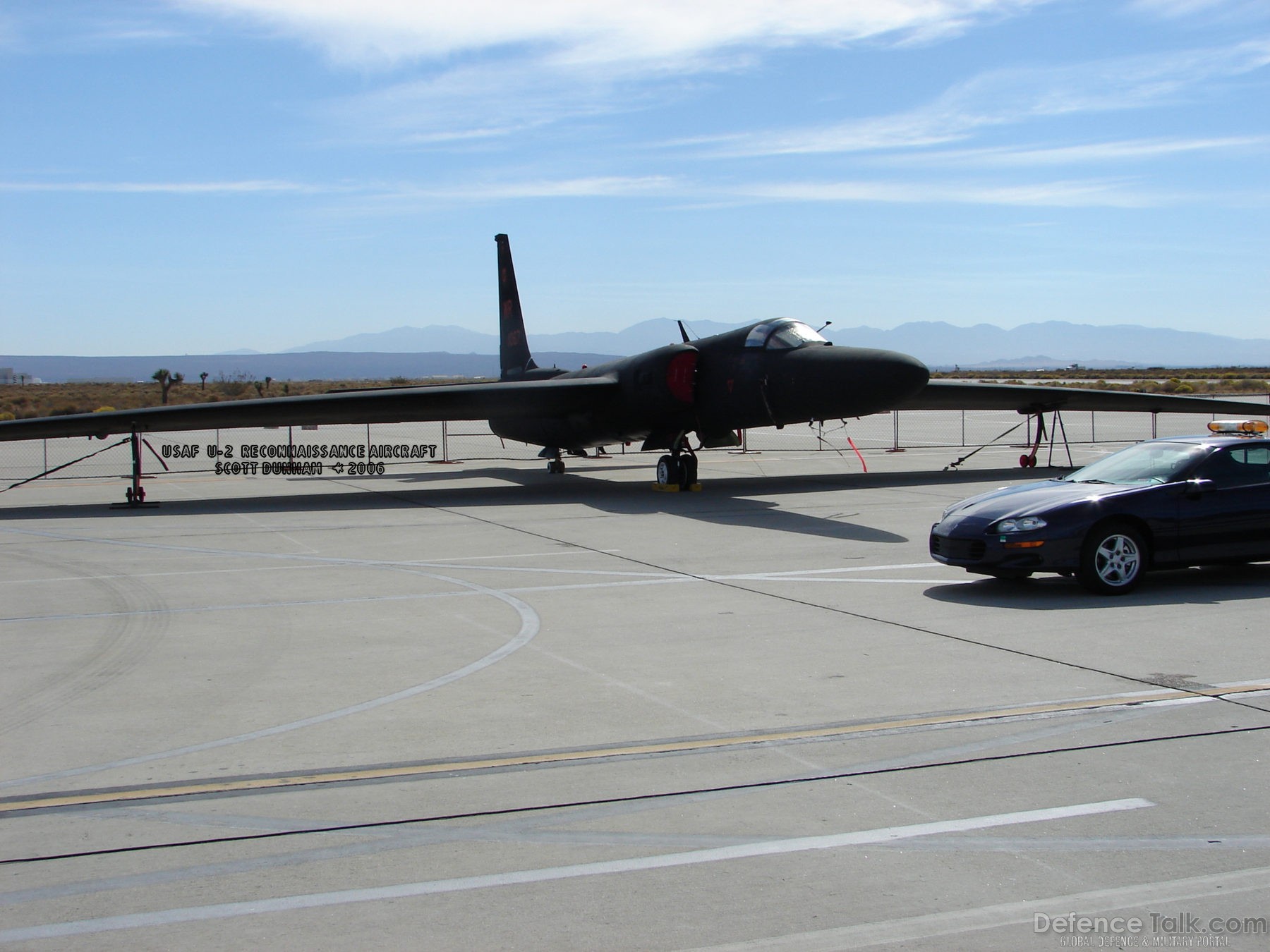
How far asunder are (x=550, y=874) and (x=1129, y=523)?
25.2 ft

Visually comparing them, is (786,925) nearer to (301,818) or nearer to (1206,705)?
(301,818)

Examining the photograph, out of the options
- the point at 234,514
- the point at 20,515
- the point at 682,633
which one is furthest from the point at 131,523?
the point at 682,633

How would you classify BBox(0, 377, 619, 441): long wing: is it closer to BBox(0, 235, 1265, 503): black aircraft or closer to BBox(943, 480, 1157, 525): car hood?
BBox(0, 235, 1265, 503): black aircraft

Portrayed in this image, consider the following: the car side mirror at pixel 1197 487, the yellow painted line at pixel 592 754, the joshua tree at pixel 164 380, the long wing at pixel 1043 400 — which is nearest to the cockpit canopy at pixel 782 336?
the long wing at pixel 1043 400

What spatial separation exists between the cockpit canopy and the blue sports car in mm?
9050

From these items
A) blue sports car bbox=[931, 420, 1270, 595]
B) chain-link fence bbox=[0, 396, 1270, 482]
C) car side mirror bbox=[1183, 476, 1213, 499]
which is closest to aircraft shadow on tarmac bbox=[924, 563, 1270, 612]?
blue sports car bbox=[931, 420, 1270, 595]

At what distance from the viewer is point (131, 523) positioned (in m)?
17.6

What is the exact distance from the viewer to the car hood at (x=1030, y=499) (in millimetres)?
10258

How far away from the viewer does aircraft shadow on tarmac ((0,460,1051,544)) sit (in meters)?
16.8

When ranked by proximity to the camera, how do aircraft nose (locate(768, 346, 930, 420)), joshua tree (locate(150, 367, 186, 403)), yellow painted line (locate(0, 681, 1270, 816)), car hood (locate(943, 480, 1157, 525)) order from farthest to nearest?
1. joshua tree (locate(150, 367, 186, 403))
2. aircraft nose (locate(768, 346, 930, 420))
3. car hood (locate(943, 480, 1157, 525))
4. yellow painted line (locate(0, 681, 1270, 816))

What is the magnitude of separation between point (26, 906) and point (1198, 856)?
4569 mm

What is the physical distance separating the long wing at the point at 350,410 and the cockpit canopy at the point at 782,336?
3.51m

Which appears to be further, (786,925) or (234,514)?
(234,514)

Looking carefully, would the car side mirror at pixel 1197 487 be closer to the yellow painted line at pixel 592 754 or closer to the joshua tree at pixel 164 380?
the yellow painted line at pixel 592 754
